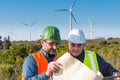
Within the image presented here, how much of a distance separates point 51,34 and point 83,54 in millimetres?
599

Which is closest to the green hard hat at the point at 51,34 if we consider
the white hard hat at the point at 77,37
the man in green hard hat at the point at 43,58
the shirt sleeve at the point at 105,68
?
the man in green hard hat at the point at 43,58

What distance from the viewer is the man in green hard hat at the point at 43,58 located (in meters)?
4.45

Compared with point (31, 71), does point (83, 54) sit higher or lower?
higher

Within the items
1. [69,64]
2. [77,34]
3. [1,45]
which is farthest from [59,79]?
[1,45]

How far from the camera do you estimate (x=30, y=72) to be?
4449 millimetres

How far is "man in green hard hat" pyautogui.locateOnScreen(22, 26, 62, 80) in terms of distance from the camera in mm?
4449

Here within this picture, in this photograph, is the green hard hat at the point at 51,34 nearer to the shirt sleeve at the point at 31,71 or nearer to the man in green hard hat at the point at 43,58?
the man in green hard hat at the point at 43,58

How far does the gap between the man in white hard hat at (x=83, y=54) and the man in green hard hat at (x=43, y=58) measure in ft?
0.61

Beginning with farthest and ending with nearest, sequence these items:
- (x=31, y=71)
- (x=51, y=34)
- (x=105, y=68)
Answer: (x=105, y=68) < (x=51, y=34) < (x=31, y=71)

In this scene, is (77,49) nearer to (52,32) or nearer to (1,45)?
(52,32)

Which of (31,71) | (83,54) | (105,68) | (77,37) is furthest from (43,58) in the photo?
(105,68)

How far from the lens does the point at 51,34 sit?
4586 millimetres

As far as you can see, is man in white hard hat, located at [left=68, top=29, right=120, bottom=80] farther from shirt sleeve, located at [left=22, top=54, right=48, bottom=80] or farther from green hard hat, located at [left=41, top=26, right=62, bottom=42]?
shirt sleeve, located at [left=22, top=54, right=48, bottom=80]

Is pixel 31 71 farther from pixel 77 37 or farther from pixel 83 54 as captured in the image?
pixel 83 54
